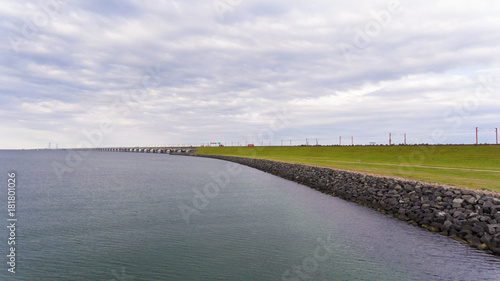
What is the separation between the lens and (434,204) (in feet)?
67.6

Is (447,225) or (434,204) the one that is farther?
(434,204)

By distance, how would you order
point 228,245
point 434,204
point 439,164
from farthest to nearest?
point 439,164, point 434,204, point 228,245

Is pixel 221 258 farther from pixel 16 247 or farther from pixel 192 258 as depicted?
pixel 16 247

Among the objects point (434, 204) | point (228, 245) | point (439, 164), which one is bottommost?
point (228, 245)

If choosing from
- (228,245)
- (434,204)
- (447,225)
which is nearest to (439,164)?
(434,204)

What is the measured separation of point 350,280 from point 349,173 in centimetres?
2517

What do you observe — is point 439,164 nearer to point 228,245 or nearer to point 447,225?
point 447,225

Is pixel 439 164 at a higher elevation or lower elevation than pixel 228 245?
higher

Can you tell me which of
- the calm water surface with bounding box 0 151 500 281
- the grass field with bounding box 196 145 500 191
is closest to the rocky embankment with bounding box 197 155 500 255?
the calm water surface with bounding box 0 151 500 281

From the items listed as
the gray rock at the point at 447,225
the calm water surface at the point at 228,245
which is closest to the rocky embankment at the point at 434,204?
the gray rock at the point at 447,225

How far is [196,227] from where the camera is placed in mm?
19578

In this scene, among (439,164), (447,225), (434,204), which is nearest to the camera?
(447,225)

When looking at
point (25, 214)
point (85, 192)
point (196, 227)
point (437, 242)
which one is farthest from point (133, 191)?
point (437, 242)

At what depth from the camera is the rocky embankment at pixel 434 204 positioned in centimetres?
1644
